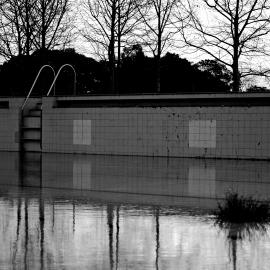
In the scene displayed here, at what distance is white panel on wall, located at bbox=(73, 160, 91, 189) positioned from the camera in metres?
15.4

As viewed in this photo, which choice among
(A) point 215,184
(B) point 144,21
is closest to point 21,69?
(B) point 144,21

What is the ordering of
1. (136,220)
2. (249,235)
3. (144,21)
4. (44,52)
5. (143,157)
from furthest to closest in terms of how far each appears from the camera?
1. (44,52)
2. (144,21)
3. (143,157)
4. (136,220)
5. (249,235)

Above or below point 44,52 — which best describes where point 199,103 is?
below

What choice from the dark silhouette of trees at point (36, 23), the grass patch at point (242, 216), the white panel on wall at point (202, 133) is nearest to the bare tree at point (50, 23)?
the dark silhouette of trees at point (36, 23)

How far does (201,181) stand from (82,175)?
3.65 meters

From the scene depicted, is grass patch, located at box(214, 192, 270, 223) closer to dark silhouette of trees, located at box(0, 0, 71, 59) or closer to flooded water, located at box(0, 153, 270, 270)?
flooded water, located at box(0, 153, 270, 270)

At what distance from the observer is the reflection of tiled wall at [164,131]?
89.6 ft

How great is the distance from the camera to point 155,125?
96.0 feet

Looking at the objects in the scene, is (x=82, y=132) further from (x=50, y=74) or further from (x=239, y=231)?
(x=50, y=74)

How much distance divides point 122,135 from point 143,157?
209 cm

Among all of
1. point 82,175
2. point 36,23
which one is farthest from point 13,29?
point 82,175

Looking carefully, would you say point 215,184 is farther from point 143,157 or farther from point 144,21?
point 144,21

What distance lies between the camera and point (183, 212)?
10.6 meters

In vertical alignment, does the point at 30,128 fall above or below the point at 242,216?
above
